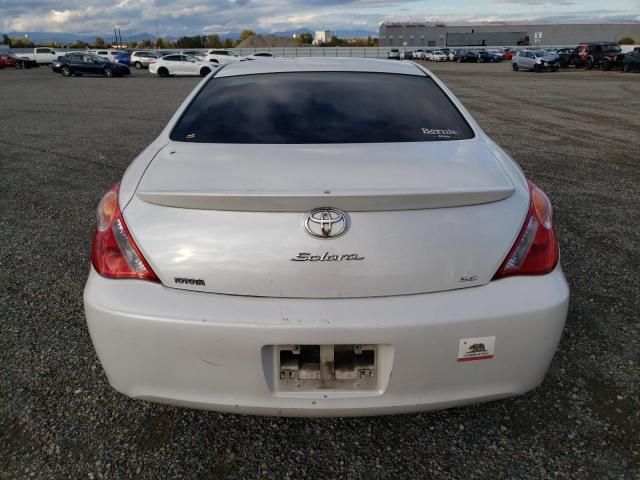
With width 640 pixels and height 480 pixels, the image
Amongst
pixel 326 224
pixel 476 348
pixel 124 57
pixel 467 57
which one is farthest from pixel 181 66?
pixel 467 57

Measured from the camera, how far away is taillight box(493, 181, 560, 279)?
1837mm

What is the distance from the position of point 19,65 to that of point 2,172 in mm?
44998

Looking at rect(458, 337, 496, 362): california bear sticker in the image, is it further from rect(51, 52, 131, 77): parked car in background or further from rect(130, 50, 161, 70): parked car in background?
rect(130, 50, 161, 70): parked car in background

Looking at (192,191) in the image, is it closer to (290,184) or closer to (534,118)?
(290,184)

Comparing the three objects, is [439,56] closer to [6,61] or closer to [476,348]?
[6,61]

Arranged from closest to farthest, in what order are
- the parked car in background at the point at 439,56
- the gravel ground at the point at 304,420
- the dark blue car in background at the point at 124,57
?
the gravel ground at the point at 304,420 < the dark blue car in background at the point at 124,57 < the parked car in background at the point at 439,56

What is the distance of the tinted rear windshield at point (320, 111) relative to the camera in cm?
239

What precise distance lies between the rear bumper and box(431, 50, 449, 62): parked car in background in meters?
58.9

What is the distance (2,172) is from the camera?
→ 6.89 metres

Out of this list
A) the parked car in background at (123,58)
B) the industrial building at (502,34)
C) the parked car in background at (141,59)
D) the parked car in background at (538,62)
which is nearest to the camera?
the parked car in background at (538,62)

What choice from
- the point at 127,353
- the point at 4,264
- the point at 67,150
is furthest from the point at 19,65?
the point at 127,353

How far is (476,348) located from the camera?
176 cm

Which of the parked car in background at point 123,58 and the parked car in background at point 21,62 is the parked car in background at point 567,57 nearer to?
the parked car in background at point 123,58

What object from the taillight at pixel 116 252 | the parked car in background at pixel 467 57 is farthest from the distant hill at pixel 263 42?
the taillight at pixel 116 252
